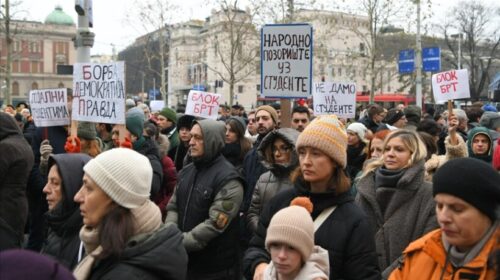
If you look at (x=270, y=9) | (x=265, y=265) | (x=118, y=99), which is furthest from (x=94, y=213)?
(x=270, y=9)

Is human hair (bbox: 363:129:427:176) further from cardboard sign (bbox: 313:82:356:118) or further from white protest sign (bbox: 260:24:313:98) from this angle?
cardboard sign (bbox: 313:82:356:118)

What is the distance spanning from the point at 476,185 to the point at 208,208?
2494mm

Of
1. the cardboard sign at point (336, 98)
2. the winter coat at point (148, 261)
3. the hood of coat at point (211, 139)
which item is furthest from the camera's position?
the cardboard sign at point (336, 98)

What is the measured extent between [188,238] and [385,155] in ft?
5.38

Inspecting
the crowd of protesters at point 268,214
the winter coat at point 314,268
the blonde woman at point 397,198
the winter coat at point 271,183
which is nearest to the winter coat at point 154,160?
the crowd of protesters at point 268,214

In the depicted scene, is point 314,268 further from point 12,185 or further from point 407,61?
point 407,61

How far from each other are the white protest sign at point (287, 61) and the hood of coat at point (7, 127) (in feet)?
8.64

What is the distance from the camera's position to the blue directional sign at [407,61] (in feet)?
76.0

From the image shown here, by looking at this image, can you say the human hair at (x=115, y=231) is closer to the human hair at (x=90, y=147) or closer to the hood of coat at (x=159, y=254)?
the hood of coat at (x=159, y=254)

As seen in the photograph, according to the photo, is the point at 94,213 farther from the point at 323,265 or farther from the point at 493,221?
the point at 493,221

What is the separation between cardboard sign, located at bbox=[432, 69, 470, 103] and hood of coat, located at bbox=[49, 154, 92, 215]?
6683 mm

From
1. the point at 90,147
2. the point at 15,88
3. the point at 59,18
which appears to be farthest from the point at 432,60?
the point at 59,18

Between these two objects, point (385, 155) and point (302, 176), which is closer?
point (302, 176)

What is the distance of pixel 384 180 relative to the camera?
4172 millimetres
